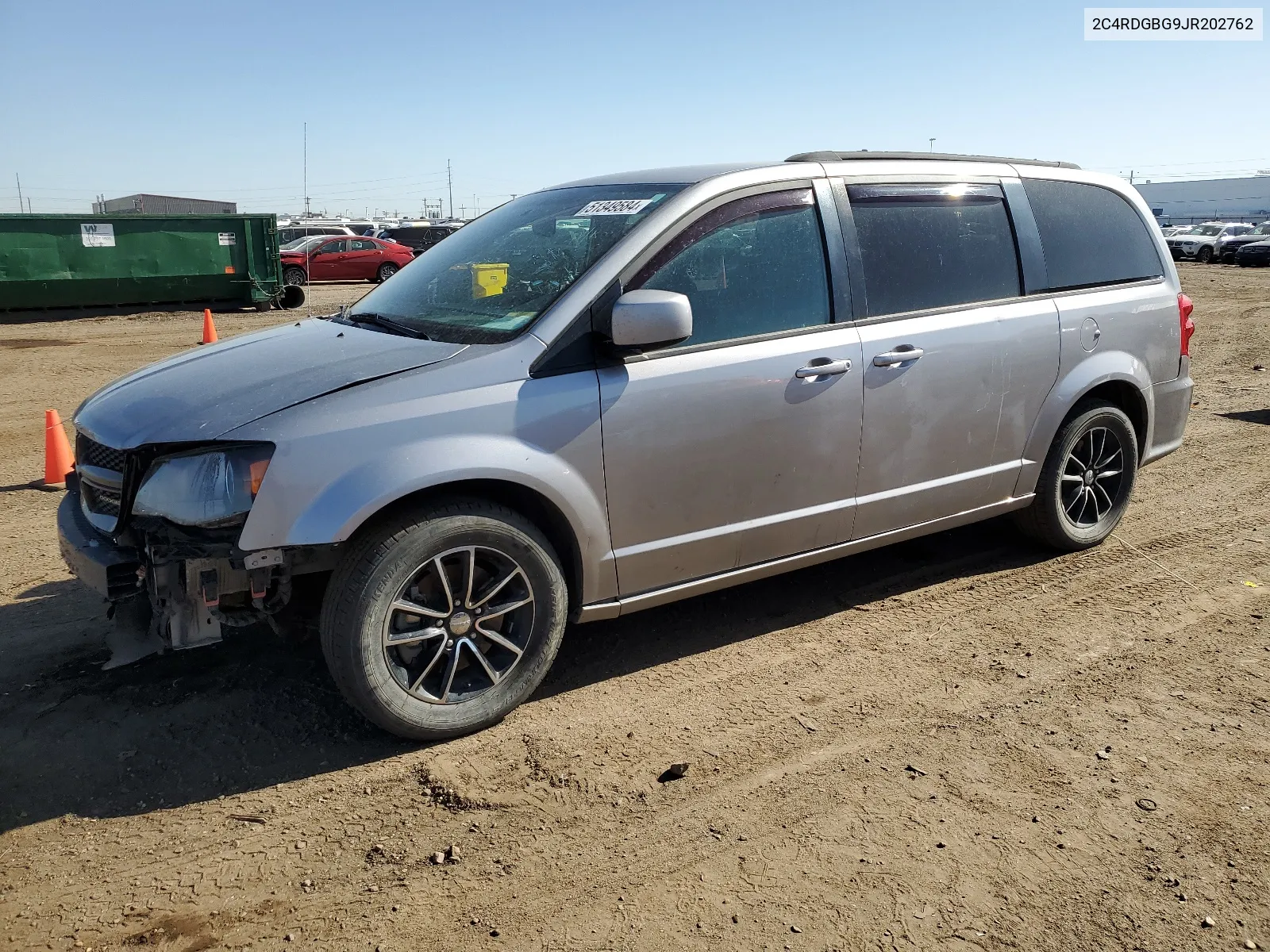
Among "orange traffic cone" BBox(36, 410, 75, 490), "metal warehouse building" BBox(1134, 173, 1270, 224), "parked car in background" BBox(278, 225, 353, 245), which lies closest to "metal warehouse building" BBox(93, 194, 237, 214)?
"parked car in background" BBox(278, 225, 353, 245)

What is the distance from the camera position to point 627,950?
2.56m

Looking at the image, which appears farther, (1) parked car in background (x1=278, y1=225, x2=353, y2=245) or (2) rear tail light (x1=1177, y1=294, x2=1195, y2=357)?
(1) parked car in background (x1=278, y1=225, x2=353, y2=245)

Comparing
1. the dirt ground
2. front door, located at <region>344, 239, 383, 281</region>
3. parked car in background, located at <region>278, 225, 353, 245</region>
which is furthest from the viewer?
parked car in background, located at <region>278, 225, 353, 245</region>

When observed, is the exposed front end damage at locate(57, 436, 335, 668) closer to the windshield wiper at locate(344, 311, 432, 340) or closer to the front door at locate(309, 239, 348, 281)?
the windshield wiper at locate(344, 311, 432, 340)

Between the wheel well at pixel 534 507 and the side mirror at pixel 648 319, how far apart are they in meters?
0.65

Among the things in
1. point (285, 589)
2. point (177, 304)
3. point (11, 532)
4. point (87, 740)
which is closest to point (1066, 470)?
point (285, 589)

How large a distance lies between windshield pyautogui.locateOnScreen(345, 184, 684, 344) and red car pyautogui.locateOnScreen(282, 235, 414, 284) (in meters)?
24.6

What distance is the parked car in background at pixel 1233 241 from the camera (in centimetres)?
3578

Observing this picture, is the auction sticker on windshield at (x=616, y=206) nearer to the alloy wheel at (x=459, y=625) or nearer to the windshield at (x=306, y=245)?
the alloy wheel at (x=459, y=625)

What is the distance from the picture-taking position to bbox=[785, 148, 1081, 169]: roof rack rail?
4.40 metres

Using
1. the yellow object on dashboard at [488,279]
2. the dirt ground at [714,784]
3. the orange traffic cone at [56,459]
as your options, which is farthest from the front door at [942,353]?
the orange traffic cone at [56,459]

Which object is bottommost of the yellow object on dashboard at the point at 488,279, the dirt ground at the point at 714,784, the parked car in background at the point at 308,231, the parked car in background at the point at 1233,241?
the dirt ground at the point at 714,784

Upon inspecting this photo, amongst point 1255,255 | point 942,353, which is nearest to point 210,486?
point 942,353

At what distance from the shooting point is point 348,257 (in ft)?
93.1
